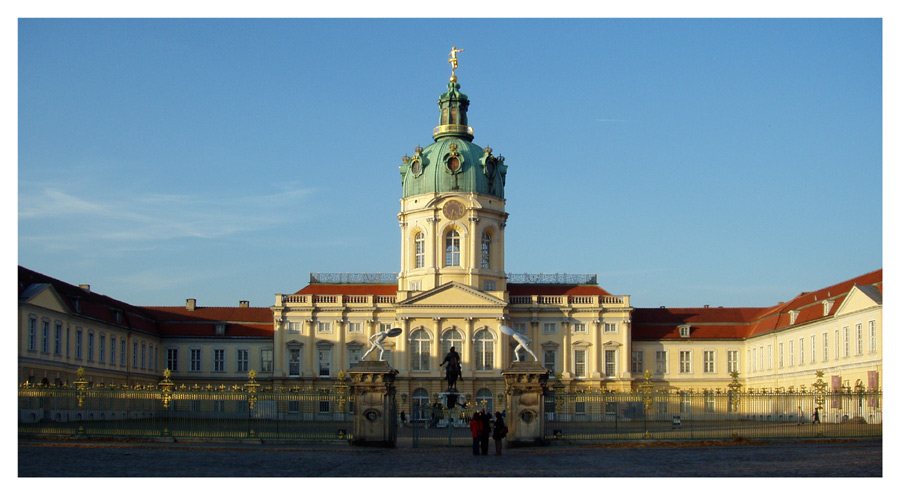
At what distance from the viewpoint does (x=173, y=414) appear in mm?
43062

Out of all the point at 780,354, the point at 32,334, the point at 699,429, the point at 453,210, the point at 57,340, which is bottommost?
the point at 699,429

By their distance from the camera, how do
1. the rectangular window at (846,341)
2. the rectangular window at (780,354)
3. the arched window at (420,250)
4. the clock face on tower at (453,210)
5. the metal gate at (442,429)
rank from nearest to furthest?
the metal gate at (442,429) → the rectangular window at (846,341) → the rectangular window at (780,354) → the clock face on tower at (453,210) → the arched window at (420,250)

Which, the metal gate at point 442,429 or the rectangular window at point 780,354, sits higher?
the rectangular window at point 780,354

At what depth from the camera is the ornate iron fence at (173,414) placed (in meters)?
41.5

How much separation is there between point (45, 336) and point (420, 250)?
1278 inches

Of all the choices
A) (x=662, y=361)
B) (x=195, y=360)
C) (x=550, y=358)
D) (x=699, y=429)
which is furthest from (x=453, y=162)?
(x=699, y=429)

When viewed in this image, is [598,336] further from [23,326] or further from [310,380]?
[23,326]

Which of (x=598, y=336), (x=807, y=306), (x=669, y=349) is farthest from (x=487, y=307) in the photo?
(x=807, y=306)

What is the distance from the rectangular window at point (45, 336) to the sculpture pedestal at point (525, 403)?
35.9 metres

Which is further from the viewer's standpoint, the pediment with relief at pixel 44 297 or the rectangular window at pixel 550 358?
the rectangular window at pixel 550 358

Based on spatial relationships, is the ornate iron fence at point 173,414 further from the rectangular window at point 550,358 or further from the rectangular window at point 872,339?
the rectangular window at point 550,358

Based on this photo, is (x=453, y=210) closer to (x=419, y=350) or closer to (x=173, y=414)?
(x=419, y=350)

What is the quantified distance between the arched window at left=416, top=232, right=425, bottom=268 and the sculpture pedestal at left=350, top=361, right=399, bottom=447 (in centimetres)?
5196

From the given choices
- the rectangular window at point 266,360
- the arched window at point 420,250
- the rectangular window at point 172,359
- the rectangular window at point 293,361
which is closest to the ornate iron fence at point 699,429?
the arched window at point 420,250
